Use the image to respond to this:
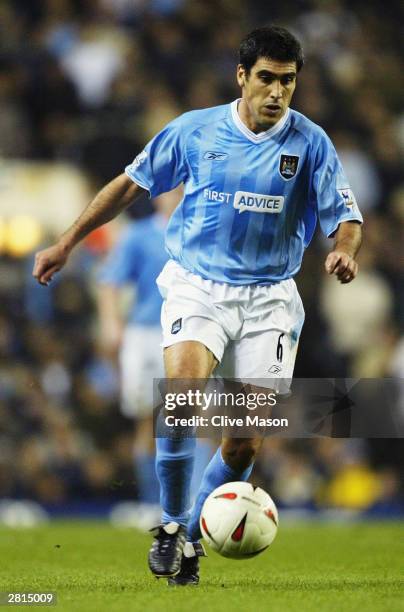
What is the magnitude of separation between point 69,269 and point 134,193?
18.7 feet

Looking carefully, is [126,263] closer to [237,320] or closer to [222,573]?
[222,573]

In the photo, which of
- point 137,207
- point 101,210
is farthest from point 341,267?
point 137,207

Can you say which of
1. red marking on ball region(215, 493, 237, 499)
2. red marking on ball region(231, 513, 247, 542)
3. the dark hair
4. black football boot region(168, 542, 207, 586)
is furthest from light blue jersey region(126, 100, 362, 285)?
black football boot region(168, 542, 207, 586)

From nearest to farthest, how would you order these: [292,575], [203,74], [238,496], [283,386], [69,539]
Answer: [238,496] < [283,386] < [292,575] < [69,539] < [203,74]

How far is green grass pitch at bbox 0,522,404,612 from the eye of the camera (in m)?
4.51

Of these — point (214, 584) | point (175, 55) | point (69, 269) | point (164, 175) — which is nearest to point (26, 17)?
point (175, 55)

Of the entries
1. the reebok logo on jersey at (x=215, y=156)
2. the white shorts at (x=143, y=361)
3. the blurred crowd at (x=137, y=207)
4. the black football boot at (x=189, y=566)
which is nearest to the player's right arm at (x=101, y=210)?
the reebok logo on jersey at (x=215, y=156)

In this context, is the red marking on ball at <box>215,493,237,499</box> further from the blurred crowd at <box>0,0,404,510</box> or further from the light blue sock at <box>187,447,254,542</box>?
the blurred crowd at <box>0,0,404,510</box>

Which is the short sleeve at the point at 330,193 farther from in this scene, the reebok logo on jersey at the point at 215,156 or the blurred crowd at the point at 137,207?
the blurred crowd at the point at 137,207

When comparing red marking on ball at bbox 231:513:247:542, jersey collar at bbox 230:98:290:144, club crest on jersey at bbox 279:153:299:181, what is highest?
jersey collar at bbox 230:98:290:144

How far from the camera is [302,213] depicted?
554 centimetres

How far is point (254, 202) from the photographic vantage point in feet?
17.5

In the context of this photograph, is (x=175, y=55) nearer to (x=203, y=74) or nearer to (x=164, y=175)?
(x=203, y=74)

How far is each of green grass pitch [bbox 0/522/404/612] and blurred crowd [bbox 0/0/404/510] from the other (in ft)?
5.62
